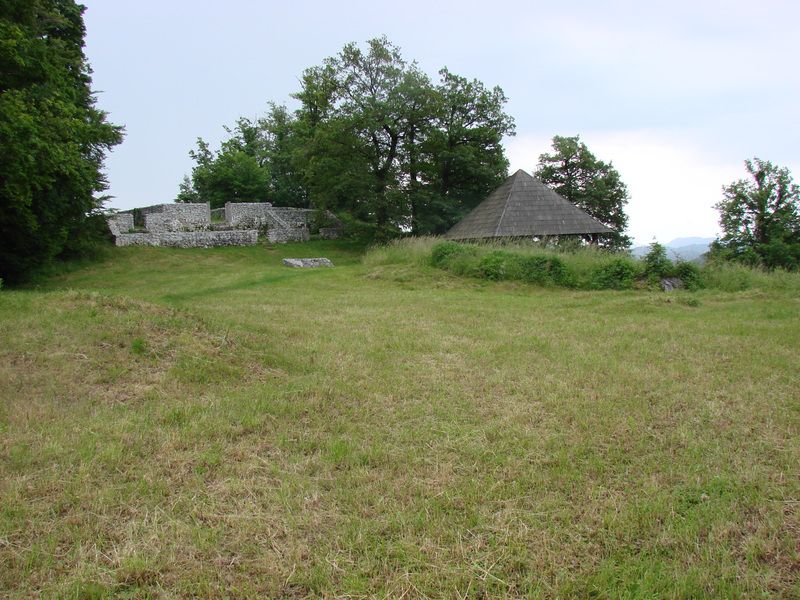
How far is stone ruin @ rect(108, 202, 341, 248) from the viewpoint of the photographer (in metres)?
23.5

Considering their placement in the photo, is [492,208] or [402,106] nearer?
[492,208]

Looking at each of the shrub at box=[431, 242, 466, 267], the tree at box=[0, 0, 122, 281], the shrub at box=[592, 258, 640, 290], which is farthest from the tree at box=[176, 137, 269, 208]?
the shrub at box=[592, 258, 640, 290]

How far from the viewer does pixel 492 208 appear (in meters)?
A: 21.6

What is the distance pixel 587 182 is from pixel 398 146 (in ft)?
45.1

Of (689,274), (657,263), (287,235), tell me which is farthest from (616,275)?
(287,235)

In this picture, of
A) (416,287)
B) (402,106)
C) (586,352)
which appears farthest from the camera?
(402,106)

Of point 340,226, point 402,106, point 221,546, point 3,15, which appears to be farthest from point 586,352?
point 340,226

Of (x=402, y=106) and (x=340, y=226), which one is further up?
(x=402, y=106)

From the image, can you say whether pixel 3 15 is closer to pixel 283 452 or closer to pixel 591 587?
pixel 283 452

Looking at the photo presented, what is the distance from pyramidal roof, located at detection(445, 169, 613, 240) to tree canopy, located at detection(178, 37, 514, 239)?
5.69 metres

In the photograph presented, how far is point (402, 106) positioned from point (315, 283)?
15.3 m

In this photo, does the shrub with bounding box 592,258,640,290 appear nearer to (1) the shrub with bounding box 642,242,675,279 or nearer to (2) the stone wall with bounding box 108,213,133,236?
(1) the shrub with bounding box 642,242,675,279

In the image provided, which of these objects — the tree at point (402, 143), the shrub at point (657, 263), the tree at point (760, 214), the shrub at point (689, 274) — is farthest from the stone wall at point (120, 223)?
the tree at point (760, 214)

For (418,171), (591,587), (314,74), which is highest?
(314,74)
